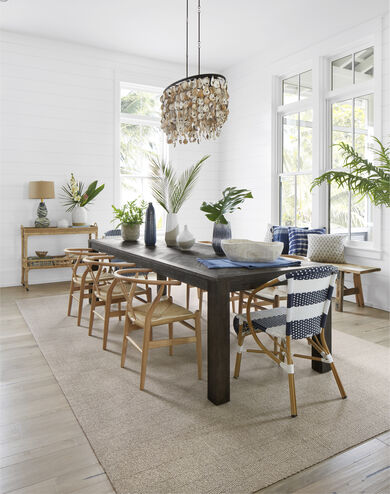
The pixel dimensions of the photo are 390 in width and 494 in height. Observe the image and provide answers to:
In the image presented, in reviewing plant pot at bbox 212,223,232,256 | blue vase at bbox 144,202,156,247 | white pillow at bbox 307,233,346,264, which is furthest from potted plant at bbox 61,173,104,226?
plant pot at bbox 212,223,232,256

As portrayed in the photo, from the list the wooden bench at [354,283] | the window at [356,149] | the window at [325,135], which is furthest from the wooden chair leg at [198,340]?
the window at [356,149]

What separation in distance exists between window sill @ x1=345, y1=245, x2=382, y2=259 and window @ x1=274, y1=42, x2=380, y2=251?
0.03 meters

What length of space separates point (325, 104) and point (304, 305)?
383 centimetres

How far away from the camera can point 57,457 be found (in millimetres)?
1853

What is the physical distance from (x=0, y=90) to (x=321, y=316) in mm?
5217

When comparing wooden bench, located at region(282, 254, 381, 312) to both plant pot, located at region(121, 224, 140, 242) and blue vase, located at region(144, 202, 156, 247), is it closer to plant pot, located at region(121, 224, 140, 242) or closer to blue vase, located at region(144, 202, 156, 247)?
blue vase, located at region(144, 202, 156, 247)

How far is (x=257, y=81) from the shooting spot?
20.6 feet

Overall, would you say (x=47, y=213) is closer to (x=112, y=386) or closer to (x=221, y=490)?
(x=112, y=386)

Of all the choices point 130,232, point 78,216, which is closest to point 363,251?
point 130,232

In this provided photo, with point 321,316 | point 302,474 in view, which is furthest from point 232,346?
point 302,474

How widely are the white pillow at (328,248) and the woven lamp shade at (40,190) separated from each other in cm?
354

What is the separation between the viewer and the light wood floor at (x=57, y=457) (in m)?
1.66

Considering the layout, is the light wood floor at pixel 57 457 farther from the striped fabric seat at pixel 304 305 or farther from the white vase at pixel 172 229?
the white vase at pixel 172 229

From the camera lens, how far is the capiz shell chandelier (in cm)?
308
